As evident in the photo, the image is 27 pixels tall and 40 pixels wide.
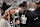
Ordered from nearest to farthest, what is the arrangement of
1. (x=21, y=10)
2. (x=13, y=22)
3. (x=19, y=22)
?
(x=13, y=22)
(x=19, y=22)
(x=21, y=10)

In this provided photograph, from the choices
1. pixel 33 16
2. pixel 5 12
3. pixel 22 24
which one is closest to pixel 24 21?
pixel 22 24

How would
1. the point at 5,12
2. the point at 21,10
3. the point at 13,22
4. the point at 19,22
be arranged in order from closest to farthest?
1. the point at 5,12
2. the point at 13,22
3. the point at 19,22
4. the point at 21,10

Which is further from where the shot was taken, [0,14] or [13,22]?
[13,22]

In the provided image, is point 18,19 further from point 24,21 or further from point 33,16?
point 33,16

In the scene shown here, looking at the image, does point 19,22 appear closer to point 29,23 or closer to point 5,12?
point 29,23

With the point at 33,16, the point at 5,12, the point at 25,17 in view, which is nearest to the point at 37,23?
the point at 33,16

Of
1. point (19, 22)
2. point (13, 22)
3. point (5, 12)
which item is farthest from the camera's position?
point (19, 22)

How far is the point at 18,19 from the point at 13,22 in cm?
19

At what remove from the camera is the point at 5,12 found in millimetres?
1276

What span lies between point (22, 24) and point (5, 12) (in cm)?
49

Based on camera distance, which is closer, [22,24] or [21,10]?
[22,24]

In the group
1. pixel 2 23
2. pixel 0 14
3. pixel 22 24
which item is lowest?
pixel 22 24

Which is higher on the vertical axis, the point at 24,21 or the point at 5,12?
the point at 5,12

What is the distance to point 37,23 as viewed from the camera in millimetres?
1556
